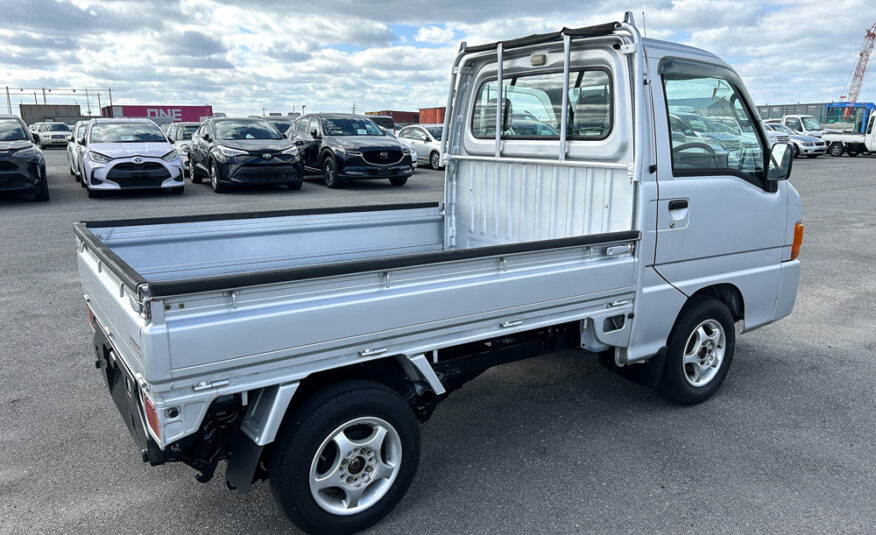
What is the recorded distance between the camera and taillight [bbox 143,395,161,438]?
2.37m

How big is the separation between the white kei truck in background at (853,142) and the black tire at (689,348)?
30.6 m

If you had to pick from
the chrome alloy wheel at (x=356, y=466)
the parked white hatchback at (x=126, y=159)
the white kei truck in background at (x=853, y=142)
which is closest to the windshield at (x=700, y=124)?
the chrome alloy wheel at (x=356, y=466)

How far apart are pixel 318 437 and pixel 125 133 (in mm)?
13455

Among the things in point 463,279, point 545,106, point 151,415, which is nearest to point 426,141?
point 545,106

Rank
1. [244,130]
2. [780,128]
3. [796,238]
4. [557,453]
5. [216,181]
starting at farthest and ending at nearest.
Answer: [780,128] < [244,130] < [216,181] < [796,238] < [557,453]

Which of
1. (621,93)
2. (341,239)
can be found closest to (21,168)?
(341,239)

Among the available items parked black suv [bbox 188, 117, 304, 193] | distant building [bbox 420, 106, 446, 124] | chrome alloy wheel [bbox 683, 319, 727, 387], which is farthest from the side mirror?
distant building [bbox 420, 106, 446, 124]

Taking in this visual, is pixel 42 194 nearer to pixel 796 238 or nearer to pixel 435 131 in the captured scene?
pixel 435 131

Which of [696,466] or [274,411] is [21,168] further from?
[696,466]

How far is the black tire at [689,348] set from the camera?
3920mm

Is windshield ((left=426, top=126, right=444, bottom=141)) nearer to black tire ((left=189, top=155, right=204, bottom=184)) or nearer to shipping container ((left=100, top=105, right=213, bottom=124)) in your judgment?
black tire ((left=189, top=155, right=204, bottom=184))

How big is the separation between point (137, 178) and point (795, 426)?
13024 mm

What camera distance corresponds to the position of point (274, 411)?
255cm

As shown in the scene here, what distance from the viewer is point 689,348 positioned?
13.4ft
